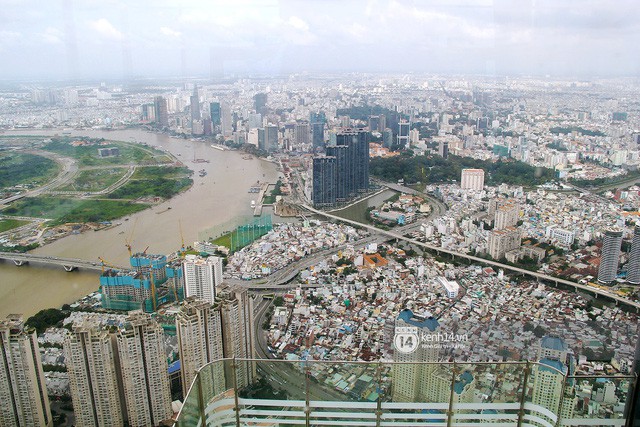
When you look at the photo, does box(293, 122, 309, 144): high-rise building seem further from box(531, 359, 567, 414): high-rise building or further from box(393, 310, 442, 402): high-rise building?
box(531, 359, 567, 414): high-rise building

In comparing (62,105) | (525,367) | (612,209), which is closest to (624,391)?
(525,367)

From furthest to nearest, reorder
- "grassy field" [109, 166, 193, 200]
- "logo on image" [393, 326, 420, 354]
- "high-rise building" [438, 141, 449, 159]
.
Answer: "high-rise building" [438, 141, 449, 159] → "grassy field" [109, 166, 193, 200] → "logo on image" [393, 326, 420, 354]

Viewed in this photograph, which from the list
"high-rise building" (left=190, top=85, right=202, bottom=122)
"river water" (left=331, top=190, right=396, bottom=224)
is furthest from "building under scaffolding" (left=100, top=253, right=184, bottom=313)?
"high-rise building" (left=190, top=85, right=202, bottom=122)

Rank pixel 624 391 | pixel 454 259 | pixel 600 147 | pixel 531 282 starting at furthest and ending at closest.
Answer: pixel 600 147
pixel 454 259
pixel 531 282
pixel 624 391

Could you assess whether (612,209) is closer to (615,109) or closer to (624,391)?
(615,109)

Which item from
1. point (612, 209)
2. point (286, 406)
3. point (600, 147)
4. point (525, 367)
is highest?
point (525, 367)
